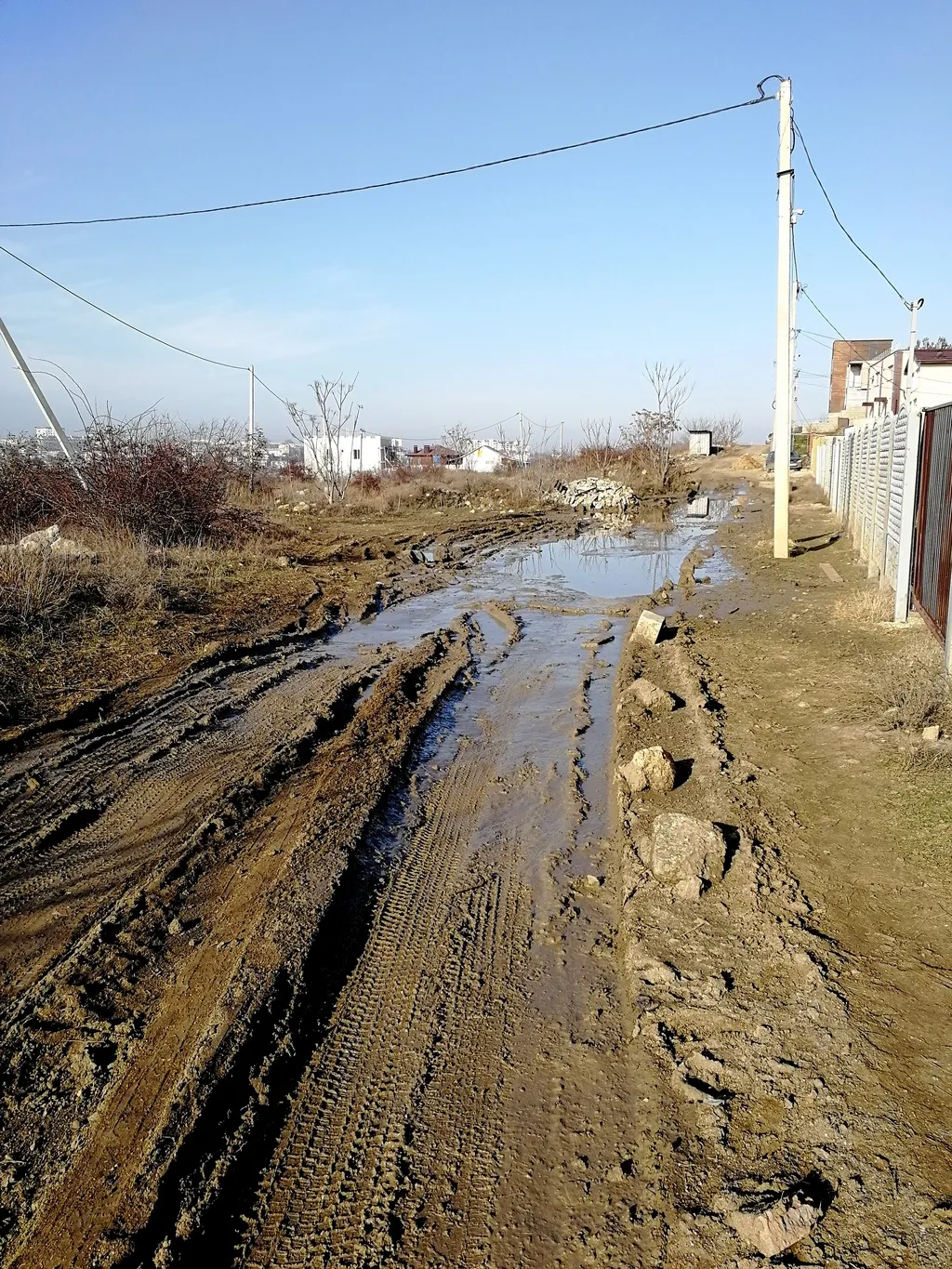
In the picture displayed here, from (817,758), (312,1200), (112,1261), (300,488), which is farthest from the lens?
(300,488)

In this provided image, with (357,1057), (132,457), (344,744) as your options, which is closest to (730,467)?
(132,457)

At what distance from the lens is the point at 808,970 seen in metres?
3.42

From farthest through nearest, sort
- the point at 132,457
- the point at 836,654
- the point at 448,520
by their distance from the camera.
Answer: the point at 448,520 → the point at 132,457 → the point at 836,654

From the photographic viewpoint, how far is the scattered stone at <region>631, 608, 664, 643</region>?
9406 millimetres

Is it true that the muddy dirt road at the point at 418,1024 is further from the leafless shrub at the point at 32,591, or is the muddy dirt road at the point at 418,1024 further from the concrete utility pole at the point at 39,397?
the concrete utility pole at the point at 39,397

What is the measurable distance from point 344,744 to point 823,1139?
4302mm

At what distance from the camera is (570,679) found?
834 centimetres

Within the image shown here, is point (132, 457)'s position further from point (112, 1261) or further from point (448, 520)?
point (112, 1261)

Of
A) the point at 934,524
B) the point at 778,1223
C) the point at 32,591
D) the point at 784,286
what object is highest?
the point at 784,286

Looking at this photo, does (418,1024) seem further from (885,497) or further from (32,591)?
(885,497)

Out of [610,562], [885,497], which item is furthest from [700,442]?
[885,497]

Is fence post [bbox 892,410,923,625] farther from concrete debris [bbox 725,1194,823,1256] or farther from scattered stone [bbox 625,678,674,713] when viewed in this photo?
concrete debris [bbox 725,1194,823,1256]

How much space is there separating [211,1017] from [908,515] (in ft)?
27.1

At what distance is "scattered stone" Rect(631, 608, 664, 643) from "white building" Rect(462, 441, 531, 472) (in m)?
32.6
